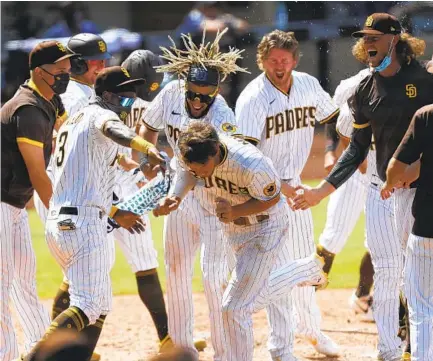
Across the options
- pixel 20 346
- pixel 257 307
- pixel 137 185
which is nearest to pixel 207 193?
pixel 257 307

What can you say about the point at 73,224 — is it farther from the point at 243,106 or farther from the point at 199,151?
the point at 243,106

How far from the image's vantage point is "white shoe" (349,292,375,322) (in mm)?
8312

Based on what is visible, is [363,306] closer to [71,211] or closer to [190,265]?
[190,265]

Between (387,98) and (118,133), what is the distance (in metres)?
1.68

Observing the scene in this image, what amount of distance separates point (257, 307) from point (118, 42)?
10.5 metres

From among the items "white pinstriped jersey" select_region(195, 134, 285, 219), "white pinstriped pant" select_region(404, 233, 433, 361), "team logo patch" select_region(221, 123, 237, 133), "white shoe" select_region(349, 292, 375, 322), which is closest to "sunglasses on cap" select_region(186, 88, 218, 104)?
"team logo patch" select_region(221, 123, 237, 133)

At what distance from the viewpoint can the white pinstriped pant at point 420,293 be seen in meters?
5.51

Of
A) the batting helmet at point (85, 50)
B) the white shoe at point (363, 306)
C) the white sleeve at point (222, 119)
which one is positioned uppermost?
the batting helmet at point (85, 50)

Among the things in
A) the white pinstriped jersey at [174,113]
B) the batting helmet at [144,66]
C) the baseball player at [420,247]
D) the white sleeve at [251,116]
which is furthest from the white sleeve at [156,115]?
the baseball player at [420,247]

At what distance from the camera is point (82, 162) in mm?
5910

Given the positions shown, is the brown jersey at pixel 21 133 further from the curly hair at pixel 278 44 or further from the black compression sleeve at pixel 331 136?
the black compression sleeve at pixel 331 136

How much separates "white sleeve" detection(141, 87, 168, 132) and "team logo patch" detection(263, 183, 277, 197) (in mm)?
1414

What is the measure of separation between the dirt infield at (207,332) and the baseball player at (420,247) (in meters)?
1.37

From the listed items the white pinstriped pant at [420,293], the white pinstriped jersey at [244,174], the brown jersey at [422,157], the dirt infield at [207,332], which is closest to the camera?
the brown jersey at [422,157]
